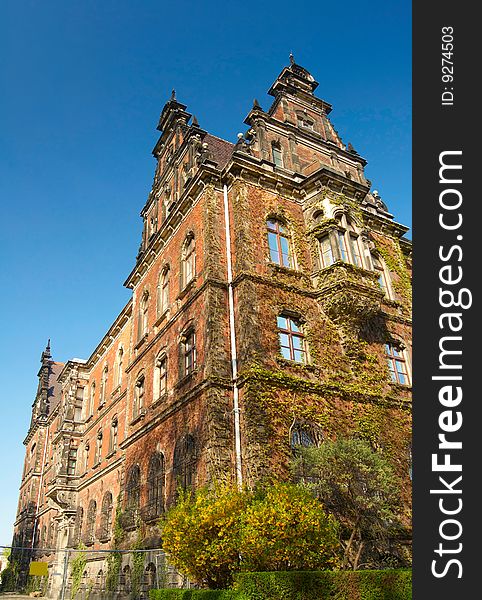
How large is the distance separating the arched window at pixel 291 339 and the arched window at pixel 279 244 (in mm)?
2555

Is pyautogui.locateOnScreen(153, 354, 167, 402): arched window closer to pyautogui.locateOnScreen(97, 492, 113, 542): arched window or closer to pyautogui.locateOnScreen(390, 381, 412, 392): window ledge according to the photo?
pyautogui.locateOnScreen(97, 492, 113, 542): arched window

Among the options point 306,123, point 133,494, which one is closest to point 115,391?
point 133,494

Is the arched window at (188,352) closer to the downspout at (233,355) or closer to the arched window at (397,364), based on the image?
the downspout at (233,355)

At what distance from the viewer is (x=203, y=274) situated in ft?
59.5

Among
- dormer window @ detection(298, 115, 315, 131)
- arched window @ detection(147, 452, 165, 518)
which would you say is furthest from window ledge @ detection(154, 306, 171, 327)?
dormer window @ detection(298, 115, 315, 131)

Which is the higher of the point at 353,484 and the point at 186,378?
the point at 186,378

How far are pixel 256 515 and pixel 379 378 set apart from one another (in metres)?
9.53

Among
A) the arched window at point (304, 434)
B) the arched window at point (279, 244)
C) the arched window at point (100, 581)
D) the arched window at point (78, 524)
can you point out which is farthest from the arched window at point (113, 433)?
the arched window at point (304, 434)

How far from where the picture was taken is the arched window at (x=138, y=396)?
22.7m

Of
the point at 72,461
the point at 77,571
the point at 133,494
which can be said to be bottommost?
the point at 77,571

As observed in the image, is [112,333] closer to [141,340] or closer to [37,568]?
[141,340]

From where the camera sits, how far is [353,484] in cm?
1334

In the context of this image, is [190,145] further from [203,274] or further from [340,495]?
[340,495]

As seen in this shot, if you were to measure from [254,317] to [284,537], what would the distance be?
7639 mm
